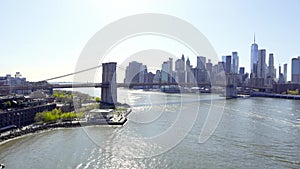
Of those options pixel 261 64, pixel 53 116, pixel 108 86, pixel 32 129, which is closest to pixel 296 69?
pixel 261 64

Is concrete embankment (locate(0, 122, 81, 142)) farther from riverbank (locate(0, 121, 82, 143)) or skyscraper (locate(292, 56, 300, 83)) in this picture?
skyscraper (locate(292, 56, 300, 83))

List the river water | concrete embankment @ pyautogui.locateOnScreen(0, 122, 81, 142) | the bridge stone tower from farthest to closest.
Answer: the bridge stone tower → concrete embankment @ pyautogui.locateOnScreen(0, 122, 81, 142) → the river water

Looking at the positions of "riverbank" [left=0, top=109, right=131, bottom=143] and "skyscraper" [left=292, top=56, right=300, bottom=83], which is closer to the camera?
"riverbank" [left=0, top=109, right=131, bottom=143]

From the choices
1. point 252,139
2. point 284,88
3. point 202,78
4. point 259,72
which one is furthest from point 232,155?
point 259,72

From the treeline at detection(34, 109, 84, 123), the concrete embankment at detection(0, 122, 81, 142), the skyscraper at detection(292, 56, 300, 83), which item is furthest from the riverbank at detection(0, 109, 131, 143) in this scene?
the skyscraper at detection(292, 56, 300, 83)

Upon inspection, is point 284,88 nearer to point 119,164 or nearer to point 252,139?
point 252,139

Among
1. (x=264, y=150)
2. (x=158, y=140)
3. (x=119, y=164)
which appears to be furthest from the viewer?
(x=158, y=140)

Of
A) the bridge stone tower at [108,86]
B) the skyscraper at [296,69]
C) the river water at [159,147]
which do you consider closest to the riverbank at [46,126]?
the river water at [159,147]

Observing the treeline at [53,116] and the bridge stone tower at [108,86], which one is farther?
the bridge stone tower at [108,86]

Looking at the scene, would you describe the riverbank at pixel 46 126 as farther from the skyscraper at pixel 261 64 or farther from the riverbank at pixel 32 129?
the skyscraper at pixel 261 64
